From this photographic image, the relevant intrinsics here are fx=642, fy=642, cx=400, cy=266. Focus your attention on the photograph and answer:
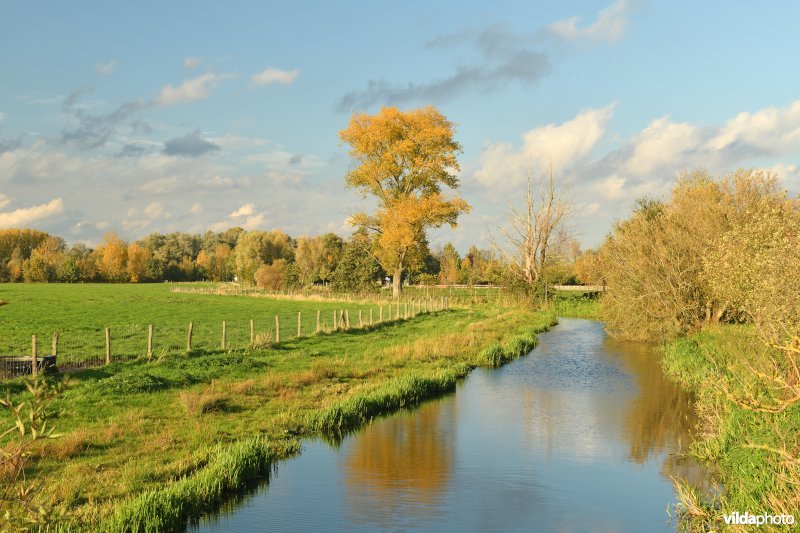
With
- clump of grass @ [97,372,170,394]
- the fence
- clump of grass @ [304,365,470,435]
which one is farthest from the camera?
the fence

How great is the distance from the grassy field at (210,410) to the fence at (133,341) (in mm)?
1365

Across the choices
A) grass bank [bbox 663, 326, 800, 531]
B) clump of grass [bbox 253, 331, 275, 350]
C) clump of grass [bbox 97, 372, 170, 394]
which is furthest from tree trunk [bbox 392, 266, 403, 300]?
grass bank [bbox 663, 326, 800, 531]

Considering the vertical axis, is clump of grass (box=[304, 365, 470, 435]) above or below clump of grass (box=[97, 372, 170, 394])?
below

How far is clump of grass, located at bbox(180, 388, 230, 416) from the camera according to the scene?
712 inches

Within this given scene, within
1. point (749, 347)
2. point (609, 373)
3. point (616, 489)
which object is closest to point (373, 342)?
point (609, 373)

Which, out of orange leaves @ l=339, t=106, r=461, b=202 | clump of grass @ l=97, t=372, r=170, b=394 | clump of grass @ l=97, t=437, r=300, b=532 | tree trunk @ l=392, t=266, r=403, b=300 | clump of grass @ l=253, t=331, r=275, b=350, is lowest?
clump of grass @ l=97, t=437, r=300, b=532

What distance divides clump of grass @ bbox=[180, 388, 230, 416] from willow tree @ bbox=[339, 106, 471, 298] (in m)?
41.8

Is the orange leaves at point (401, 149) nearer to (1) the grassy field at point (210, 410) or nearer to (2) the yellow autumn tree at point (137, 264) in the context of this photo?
(1) the grassy field at point (210, 410)

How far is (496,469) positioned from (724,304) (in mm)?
21538

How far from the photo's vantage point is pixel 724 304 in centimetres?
3170

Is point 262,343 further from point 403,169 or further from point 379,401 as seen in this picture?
point 403,169

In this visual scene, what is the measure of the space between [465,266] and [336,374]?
110525 millimetres

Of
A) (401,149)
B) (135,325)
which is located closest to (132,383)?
(135,325)

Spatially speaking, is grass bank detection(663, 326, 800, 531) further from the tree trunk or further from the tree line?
the tree line
